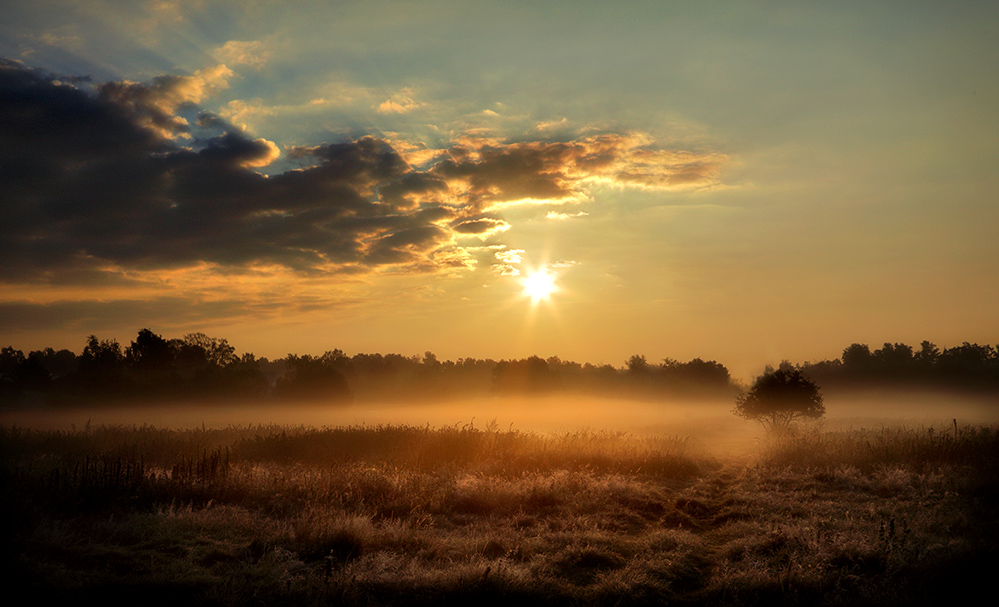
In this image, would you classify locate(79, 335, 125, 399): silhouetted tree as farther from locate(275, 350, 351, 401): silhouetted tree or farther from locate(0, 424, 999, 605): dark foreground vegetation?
locate(0, 424, 999, 605): dark foreground vegetation

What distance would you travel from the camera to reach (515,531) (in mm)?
11297

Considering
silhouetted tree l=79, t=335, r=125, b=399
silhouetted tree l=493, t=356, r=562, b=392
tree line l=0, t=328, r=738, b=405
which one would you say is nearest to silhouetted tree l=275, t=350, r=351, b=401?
tree line l=0, t=328, r=738, b=405

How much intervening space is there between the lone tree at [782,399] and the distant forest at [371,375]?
238 cm

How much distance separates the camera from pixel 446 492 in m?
13.7

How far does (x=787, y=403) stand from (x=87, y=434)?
32134 millimetres

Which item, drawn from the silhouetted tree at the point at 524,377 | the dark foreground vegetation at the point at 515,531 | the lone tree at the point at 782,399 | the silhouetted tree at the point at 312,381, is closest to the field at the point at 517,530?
the dark foreground vegetation at the point at 515,531

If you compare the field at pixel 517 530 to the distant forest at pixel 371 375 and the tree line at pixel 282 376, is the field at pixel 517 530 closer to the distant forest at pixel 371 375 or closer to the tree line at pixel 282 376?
the distant forest at pixel 371 375

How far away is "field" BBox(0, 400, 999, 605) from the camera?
7621mm

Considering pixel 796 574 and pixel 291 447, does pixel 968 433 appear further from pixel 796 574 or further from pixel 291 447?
pixel 291 447

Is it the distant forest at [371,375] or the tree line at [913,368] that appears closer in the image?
the distant forest at [371,375]

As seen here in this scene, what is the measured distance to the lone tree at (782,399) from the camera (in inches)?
1083

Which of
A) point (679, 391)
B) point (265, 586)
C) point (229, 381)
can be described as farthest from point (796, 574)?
point (679, 391)

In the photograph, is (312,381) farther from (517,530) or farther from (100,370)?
(517,530)

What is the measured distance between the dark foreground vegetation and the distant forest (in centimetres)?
1752
